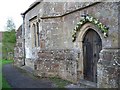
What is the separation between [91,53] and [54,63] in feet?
9.93

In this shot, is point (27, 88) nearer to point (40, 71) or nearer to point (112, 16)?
point (40, 71)

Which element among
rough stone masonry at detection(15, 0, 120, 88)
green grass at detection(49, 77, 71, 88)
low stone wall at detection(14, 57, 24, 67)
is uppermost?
rough stone masonry at detection(15, 0, 120, 88)

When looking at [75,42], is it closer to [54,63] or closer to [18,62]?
[54,63]

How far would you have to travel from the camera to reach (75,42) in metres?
12.7

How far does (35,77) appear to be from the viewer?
1466 centimetres

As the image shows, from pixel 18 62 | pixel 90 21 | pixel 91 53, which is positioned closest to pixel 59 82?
pixel 91 53

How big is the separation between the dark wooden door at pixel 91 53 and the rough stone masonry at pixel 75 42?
48 mm

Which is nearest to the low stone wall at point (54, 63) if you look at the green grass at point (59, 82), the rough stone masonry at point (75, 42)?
the rough stone masonry at point (75, 42)

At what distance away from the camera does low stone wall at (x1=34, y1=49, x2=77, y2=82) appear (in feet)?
43.3

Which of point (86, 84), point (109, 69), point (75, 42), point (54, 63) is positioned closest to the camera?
point (109, 69)

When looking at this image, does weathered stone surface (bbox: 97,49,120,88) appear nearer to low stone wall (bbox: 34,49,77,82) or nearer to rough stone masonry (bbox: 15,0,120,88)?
rough stone masonry (bbox: 15,0,120,88)

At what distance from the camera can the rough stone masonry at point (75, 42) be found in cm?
961

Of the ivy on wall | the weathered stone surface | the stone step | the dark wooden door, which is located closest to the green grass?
the stone step

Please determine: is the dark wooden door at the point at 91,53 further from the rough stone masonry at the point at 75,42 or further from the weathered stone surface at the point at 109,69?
the weathered stone surface at the point at 109,69
